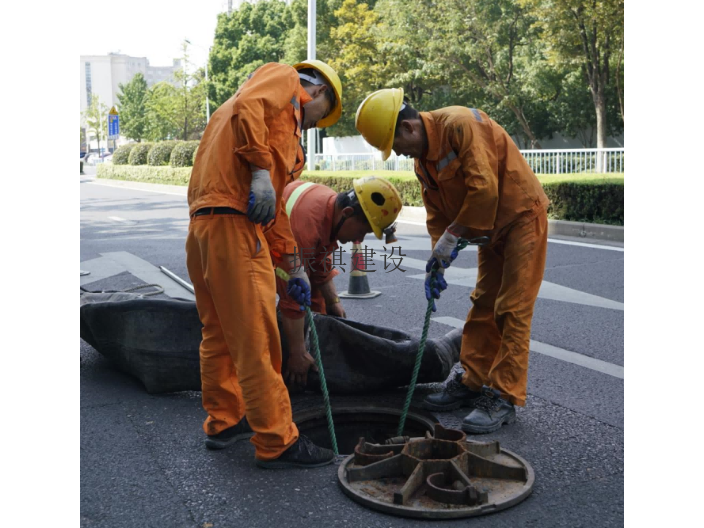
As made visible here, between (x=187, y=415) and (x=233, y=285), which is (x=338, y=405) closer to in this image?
(x=187, y=415)

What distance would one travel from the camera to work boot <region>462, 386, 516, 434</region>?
365 cm

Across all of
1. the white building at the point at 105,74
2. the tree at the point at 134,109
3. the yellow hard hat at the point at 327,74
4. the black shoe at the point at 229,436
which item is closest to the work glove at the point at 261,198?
the yellow hard hat at the point at 327,74

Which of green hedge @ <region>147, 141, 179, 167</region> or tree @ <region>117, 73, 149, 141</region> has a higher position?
tree @ <region>117, 73, 149, 141</region>

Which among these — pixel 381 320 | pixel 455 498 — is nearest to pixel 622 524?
pixel 455 498

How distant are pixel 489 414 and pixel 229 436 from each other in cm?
129

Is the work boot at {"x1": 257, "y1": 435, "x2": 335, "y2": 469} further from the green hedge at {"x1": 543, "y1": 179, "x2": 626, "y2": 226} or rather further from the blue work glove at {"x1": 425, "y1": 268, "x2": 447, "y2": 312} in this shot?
the green hedge at {"x1": 543, "y1": 179, "x2": 626, "y2": 226}

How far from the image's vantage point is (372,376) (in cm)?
409

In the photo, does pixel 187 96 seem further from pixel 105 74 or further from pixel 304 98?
pixel 105 74

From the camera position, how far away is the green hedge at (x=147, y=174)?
2972 centimetres

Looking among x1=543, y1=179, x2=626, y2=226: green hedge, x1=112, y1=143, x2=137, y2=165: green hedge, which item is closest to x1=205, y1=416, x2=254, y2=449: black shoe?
x1=543, y1=179, x2=626, y2=226: green hedge

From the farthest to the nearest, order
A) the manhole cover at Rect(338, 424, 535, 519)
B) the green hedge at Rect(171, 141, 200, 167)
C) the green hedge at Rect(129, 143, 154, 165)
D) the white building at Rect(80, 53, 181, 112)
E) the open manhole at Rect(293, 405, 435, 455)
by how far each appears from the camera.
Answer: the white building at Rect(80, 53, 181, 112)
the green hedge at Rect(129, 143, 154, 165)
the green hedge at Rect(171, 141, 200, 167)
the open manhole at Rect(293, 405, 435, 455)
the manhole cover at Rect(338, 424, 535, 519)

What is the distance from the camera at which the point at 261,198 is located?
2957 mm

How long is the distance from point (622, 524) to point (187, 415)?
7.30ft

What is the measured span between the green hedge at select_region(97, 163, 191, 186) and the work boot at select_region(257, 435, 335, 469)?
2382 cm
